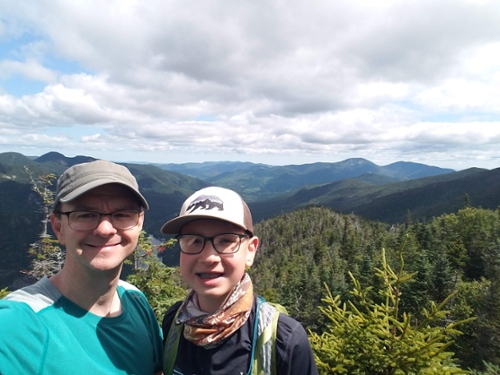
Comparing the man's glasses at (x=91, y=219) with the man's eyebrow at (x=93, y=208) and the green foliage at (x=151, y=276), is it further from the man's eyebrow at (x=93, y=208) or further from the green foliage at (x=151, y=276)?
the green foliage at (x=151, y=276)

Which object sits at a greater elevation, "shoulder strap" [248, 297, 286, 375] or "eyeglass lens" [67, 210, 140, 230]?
"eyeglass lens" [67, 210, 140, 230]

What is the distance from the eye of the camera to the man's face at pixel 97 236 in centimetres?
298

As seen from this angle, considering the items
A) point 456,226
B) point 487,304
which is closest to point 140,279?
point 487,304

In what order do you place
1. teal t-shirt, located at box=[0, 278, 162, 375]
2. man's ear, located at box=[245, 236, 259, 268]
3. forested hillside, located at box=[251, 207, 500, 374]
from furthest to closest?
forested hillside, located at box=[251, 207, 500, 374]
man's ear, located at box=[245, 236, 259, 268]
teal t-shirt, located at box=[0, 278, 162, 375]

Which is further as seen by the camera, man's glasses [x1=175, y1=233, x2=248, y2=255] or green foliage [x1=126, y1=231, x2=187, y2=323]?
green foliage [x1=126, y1=231, x2=187, y2=323]

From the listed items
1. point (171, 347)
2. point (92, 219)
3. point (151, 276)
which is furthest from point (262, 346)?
point (151, 276)

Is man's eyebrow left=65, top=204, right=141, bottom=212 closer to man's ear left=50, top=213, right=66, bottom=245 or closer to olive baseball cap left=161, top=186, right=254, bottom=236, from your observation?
man's ear left=50, top=213, right=66, bottom=245

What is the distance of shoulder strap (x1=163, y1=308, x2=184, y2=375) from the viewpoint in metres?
3.19

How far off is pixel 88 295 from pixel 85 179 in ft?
3.86

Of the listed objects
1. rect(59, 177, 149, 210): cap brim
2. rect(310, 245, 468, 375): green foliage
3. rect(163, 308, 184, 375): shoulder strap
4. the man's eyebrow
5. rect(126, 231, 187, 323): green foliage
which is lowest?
rect(126, 231, 187, 323): green foliage

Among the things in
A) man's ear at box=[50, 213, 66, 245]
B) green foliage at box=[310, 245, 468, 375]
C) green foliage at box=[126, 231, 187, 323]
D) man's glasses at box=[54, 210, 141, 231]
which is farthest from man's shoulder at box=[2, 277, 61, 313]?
green foliage at box=[126, 231, 187, 323]

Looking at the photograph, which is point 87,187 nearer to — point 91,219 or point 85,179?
point 85,179

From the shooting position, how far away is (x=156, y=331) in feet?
12.1

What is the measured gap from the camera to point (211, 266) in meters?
3.10
